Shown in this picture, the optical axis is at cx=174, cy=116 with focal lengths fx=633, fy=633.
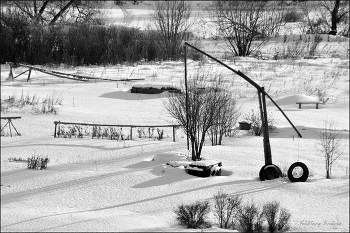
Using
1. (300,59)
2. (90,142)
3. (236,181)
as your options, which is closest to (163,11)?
(300,59)

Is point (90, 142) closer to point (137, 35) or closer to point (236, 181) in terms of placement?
point (236, 181)

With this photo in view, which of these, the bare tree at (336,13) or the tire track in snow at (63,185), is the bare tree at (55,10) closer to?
the bare tree at (336,13)

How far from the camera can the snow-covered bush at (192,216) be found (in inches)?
312

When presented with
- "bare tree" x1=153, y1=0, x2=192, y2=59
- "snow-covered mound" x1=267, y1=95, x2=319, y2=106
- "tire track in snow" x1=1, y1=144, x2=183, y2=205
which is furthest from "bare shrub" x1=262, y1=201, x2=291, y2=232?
"bare tree" x1=153, y1=0, x2=192, y2=59

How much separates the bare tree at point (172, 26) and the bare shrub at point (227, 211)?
19.5 metres

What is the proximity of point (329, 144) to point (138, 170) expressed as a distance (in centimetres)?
373

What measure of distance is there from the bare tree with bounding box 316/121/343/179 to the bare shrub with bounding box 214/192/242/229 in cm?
265

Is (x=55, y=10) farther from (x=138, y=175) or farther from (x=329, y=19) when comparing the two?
(x=138, y=175)

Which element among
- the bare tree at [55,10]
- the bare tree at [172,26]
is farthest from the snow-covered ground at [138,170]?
the bare tree at [55,10]

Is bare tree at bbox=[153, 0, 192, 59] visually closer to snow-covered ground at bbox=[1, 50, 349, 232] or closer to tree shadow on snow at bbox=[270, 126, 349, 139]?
snow-covered ground at bbox=[1, 50, 349, 232]

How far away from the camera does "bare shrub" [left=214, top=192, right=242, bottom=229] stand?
8.05m

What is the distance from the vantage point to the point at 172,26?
29.4m

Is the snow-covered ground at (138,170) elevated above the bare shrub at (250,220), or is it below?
above

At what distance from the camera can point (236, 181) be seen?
396 inches
